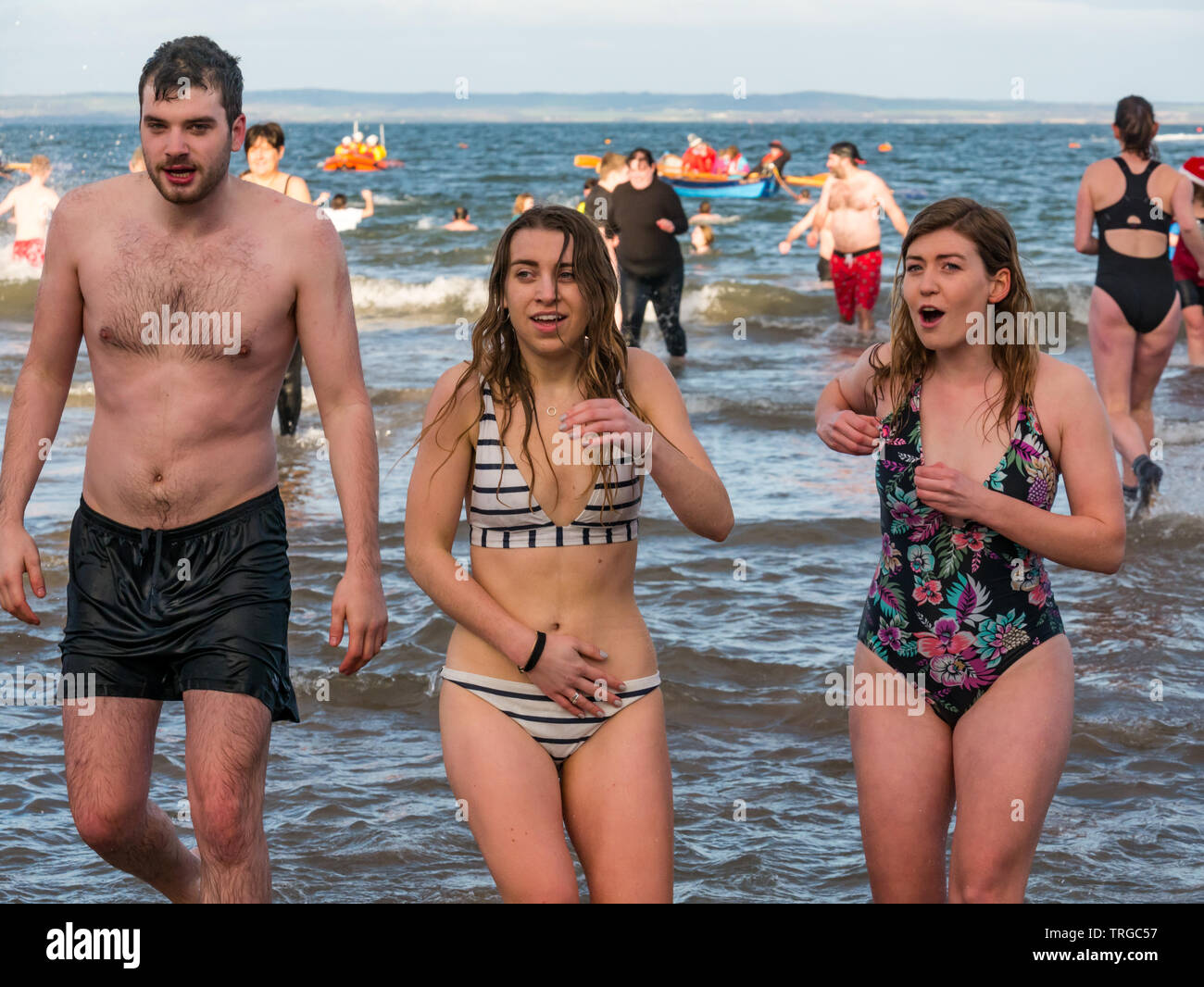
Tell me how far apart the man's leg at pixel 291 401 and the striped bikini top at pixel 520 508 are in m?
6.72

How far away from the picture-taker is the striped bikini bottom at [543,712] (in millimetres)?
3094

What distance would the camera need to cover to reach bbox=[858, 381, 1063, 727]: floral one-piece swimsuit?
317 centimetres

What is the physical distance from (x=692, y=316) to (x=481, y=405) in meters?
16.7

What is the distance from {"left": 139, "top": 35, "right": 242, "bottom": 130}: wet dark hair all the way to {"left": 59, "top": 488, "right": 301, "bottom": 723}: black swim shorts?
0.94m

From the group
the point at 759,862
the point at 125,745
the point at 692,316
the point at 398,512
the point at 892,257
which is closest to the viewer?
the point at 125,745

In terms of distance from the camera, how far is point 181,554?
3359 mm

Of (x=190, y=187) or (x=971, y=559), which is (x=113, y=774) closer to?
(x=190, y=187)

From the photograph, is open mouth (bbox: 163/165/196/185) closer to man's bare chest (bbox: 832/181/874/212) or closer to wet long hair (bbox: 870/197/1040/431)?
wet long hair (bbox: 870/197/1040/431)

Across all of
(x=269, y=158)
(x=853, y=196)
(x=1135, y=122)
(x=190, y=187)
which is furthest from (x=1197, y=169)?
(x=190, y=187)

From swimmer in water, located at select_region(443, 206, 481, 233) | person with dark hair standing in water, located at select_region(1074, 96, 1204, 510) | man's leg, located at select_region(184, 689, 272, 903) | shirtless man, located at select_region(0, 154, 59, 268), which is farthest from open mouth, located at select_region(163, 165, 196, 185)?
swimmer in water, located at select_region(443, 206, 481, 233)

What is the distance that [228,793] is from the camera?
3127 mm

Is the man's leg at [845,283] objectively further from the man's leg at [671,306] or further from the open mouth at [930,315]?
the open mouth at [930,315]
